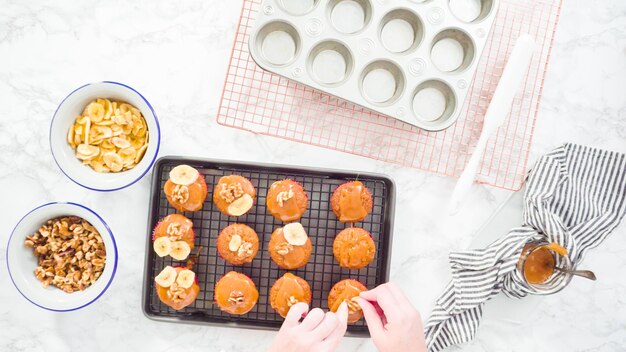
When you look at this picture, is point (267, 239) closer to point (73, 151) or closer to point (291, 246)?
point (291, 246)

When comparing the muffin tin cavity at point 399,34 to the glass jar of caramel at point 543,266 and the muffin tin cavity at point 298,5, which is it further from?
the glass jar of caramel at point 543,266

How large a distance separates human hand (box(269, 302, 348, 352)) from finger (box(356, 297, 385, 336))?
88 millimetres

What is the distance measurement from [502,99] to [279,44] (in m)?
0.83

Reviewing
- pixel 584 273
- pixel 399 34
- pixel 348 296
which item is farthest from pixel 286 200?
pixel 584 273

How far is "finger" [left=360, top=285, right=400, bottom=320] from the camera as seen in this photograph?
1731 mm

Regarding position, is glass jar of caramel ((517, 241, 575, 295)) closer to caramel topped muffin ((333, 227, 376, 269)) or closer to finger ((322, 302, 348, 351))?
caramel topped muffin ((333, 227, 376, 269))

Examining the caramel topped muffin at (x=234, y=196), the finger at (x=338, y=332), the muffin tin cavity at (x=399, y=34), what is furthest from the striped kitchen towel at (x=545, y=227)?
the caramel topped muffin at (x=234, y=196)

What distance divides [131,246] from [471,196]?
1355mm

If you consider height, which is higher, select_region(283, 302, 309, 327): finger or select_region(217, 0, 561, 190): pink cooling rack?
select_region(217, 0, 561, 190): pink cooling rack

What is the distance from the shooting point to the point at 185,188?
1913 millimetres

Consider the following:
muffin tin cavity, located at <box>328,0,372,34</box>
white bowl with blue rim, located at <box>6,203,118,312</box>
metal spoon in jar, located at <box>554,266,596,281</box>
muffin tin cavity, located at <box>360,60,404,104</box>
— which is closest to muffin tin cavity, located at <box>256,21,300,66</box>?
muffin tin cavity, located at <box>328,0,372,34</box>

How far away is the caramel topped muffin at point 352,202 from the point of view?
A: 1940 mm

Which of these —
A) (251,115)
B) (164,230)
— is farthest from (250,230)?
(251,115)

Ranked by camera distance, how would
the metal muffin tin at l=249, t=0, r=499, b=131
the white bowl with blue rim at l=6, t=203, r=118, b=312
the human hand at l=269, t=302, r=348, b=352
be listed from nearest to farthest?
1. the human hand at l=269, t=302, r=348, b=352
2. the white bowl with blue rim at l=6, t=203, r=118, b=312
3. the metal muffin tin at l=249, t=0, r=499, b=131
